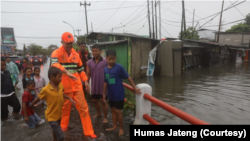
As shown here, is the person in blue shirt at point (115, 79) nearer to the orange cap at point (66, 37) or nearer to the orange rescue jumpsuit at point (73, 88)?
the orange rescue jumpsuit at point (73, 88)

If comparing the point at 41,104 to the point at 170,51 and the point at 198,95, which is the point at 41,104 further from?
the point at 170,51

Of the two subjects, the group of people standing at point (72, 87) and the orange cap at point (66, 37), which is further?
the orange cap at point (66, 37)

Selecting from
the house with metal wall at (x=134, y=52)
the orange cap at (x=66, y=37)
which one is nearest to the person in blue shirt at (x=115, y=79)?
the orange cap at (x=66, y=37)

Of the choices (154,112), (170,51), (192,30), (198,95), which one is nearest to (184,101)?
(198,95)

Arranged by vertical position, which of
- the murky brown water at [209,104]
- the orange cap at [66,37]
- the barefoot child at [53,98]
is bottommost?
the murky brown water at [209,104]

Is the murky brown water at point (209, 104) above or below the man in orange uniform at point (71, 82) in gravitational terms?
below

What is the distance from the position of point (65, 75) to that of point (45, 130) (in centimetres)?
135

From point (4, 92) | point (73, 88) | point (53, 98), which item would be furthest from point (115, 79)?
point (4, 92)

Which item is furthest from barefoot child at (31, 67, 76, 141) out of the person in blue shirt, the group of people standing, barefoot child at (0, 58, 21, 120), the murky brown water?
the murky brown water

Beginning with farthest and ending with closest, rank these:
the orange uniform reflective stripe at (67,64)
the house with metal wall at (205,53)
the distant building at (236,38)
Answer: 1. the distant building at (236,38)
2. the house with metal wall at (205,53)
3. the orange uniform reflective stripe at (67,64)

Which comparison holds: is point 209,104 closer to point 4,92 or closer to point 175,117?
point 175,117

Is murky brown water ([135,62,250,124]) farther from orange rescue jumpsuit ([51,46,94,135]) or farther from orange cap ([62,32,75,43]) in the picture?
orange cap ([62,32,75,43])

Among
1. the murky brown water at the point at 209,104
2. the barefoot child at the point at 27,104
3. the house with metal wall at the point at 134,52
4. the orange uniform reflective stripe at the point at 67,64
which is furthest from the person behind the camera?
the house with metal wall at the point at 134,52

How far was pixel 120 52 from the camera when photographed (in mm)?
12297
